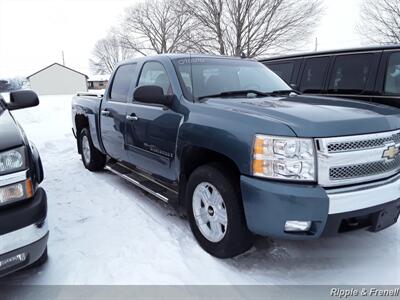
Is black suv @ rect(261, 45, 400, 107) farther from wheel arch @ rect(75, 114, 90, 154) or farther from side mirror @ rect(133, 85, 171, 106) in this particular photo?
wheel arch @ rect(75, 114, 90, 154)

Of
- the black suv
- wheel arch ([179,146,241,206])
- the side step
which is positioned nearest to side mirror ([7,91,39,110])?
the side step

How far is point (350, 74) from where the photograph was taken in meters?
4.97

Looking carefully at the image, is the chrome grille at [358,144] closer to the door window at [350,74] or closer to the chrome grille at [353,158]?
the chrome grille at [353,158]

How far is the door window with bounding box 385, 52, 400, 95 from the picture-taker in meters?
4.43

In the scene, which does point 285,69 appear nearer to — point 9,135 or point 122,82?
point 122,82

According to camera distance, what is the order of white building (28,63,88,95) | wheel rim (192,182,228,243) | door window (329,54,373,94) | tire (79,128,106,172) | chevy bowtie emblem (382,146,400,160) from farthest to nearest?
white building (28,63,88,95), tire (79,128,106,172), door window (329,54,373,94), wheel rim (192,182,228,243), chevy bowtie emblem (382,146,400,160)

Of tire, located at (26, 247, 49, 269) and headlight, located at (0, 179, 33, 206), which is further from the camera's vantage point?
tire, located at (26, 247, 49, 269)

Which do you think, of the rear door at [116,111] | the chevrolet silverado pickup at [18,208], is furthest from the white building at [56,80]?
the chevrolet silverado pickup at [18,208]

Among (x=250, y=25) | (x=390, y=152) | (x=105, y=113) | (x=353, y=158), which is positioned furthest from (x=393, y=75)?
(x=250, y=25)

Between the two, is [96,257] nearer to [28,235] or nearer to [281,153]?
[28,235]

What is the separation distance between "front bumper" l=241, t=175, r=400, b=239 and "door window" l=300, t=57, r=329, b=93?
3.19 m

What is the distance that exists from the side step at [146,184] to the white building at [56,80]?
61.4 m

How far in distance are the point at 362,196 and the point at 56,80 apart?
67.7 m

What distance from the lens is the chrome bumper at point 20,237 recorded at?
6.87 feet
